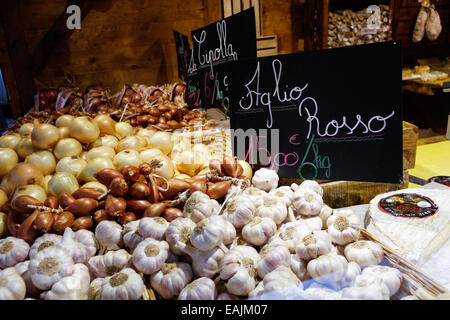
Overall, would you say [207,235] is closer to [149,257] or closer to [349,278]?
[149,257]

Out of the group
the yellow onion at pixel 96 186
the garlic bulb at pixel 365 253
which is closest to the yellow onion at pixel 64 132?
the yellow onion at pixel 96 186

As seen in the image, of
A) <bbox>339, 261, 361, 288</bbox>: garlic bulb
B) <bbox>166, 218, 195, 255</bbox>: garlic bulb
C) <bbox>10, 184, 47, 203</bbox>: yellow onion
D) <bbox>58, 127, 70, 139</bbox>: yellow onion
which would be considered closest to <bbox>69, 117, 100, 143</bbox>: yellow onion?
<bbox>58, 127, 70, 139</bbox>: yellow onion

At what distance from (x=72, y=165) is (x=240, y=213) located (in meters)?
0.88

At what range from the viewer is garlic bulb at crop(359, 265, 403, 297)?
0.91 metres

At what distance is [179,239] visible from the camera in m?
0.98

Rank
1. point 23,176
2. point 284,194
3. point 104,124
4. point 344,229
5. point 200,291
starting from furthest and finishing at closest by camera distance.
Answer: point 104,124 < point 23,176 < point 284,194 < point 344,229 < point 200,291

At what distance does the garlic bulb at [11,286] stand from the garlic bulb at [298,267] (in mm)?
790

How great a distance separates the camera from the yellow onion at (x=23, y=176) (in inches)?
55.7

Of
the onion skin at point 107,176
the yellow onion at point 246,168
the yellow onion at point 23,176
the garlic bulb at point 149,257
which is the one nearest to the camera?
the garlic bulb at point 149,257

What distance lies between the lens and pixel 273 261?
0.94 metres

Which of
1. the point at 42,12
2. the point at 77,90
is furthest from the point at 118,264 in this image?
the point at 42,12

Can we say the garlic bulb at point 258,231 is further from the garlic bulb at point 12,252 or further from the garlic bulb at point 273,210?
the garlic bulb at point 12,252

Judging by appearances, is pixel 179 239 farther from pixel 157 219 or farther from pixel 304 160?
pixel 304 160

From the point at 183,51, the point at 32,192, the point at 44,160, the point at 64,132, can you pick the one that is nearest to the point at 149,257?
the point at 32,192
